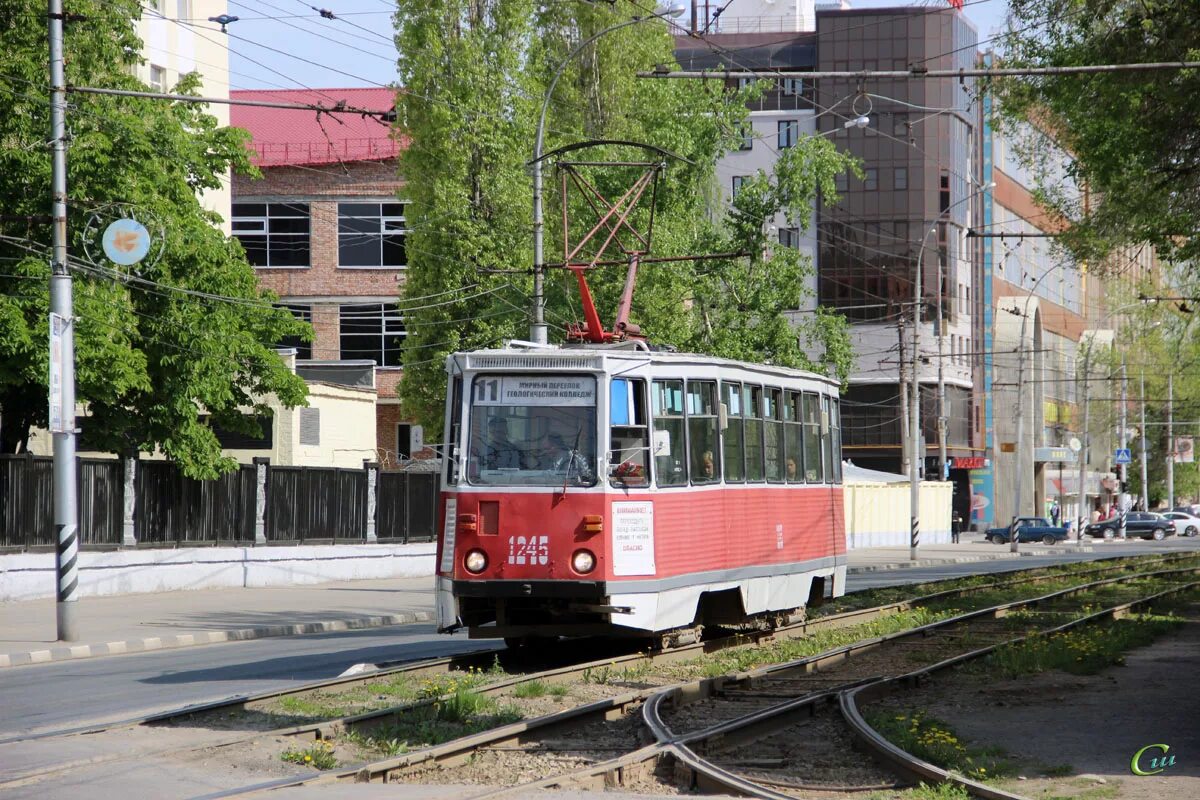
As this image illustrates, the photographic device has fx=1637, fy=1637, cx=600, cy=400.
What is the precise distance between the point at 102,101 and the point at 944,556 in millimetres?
34573

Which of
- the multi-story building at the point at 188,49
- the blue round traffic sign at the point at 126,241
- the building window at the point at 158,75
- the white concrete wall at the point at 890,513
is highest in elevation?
the multi-story building at the point at 188,49

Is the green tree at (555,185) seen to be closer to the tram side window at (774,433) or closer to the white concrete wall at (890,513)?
the white concrete wall at (890,513)

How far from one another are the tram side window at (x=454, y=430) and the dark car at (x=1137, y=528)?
67.7 metres

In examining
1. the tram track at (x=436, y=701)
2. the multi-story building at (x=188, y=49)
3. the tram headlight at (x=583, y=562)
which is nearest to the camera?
the tram track at (x=436, y=701)

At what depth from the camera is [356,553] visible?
117 ft

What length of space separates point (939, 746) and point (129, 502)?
67.8ft

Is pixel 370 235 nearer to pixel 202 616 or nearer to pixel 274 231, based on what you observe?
pixel 274 231

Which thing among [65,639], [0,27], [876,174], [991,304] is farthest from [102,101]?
[991,304]

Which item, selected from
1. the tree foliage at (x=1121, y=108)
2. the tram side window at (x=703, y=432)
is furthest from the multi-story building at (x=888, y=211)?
the tram side window at (x=703, y=432)

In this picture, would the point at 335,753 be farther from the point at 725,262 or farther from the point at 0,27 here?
the point at 725,262

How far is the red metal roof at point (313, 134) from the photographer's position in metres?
60.4

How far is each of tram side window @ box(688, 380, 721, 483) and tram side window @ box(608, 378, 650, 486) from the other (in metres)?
0.93

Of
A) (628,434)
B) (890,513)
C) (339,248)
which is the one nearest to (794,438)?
(628,434)

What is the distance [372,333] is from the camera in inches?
2373
